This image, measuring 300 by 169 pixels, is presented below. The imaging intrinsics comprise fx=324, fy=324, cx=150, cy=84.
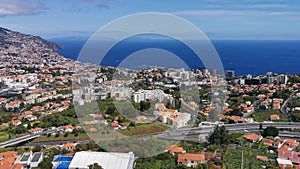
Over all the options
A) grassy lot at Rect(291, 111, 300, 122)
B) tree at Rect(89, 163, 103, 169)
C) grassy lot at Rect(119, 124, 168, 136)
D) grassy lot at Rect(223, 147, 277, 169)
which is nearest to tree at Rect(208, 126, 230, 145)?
grassy lot at Rect(223, 147, 277, 169)

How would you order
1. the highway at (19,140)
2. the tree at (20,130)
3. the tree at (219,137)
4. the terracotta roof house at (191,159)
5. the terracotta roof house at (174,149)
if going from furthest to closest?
the tree at (20,130) → the highway at (19,140) → the tree at (219,137) → the terracotta roof house at (174,149) → the terracotta roof house at (191,159)

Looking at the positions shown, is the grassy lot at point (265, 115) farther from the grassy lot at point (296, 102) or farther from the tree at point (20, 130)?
the tree at point (20, 130)

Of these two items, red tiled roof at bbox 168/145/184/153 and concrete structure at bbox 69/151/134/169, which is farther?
red tiled roof at bbox 168/145/184/153

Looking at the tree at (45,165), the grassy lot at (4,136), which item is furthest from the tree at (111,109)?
the tree at (45,165)

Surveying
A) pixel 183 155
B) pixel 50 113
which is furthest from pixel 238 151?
pixel 50 113

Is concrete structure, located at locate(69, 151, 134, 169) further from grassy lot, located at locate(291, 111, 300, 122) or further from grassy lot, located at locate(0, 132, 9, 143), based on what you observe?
grassy lot, located at locate(291, 111, 300, 122)

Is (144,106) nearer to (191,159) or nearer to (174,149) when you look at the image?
(174,149)

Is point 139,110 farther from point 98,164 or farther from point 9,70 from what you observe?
point 9,70

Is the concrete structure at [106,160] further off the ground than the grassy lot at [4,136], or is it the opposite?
the concrete structure at [106,160]
